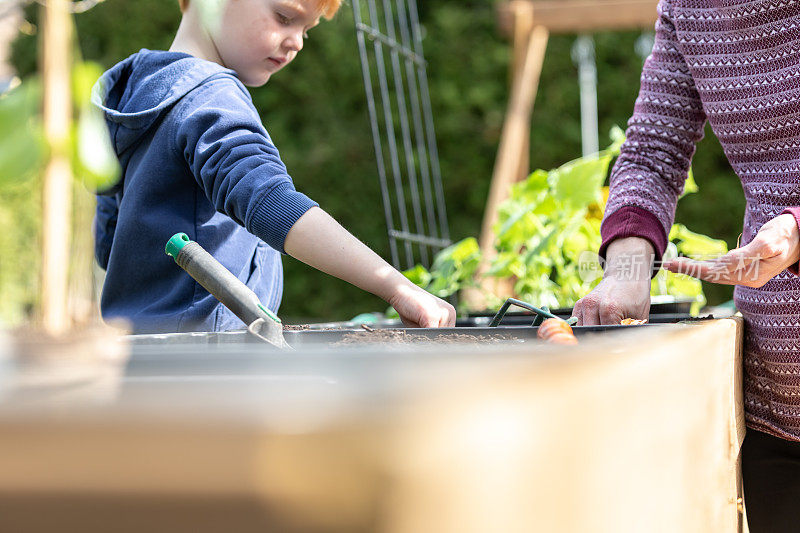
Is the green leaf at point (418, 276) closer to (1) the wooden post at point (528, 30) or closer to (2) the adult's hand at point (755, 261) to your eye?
(1) the wooden post at point (528, 30)

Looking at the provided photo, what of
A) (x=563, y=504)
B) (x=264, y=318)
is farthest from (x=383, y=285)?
(x=563, y=504)

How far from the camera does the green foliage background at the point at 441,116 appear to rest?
4008 millimetres

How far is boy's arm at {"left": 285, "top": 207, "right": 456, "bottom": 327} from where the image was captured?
99cm

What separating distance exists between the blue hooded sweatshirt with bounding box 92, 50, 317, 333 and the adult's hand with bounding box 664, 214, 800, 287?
1.74 ft

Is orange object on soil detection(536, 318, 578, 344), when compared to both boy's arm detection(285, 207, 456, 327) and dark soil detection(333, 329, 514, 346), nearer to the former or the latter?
dark soil detection(333, 329, 514, 346)

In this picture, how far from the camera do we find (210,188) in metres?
1.06

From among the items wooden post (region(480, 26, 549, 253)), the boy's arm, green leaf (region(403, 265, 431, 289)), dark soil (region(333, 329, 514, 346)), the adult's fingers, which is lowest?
dark soil (region(333, 329, 514, 346))

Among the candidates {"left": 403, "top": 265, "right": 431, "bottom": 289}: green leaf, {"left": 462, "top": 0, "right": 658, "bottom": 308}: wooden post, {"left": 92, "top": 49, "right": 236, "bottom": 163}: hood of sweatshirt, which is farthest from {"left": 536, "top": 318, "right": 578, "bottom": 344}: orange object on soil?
{"left": 462, "top": 0, "right": 658, "bottom": 308}: wooden post

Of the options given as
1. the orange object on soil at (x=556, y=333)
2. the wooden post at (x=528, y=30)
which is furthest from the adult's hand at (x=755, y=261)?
the wooden post at (x=528, y=30)

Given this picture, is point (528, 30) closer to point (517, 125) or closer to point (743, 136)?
point (517, 125)

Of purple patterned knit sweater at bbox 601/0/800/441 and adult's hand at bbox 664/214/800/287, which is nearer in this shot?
adult's hand at bbox 664/214/800/287

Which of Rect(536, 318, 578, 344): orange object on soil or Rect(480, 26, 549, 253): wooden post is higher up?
Rect(480, 26, 549, 253): wooden post

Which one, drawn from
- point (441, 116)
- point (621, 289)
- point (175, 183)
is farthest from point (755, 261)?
point (441, 116)

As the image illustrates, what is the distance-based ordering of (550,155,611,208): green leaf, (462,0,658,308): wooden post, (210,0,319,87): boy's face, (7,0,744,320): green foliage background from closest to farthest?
(210,0,319,87): boy's face < (550,155,611,208): green leaf < (462,0,658,308): wooden post < (7,0,744,320): green foliage background
